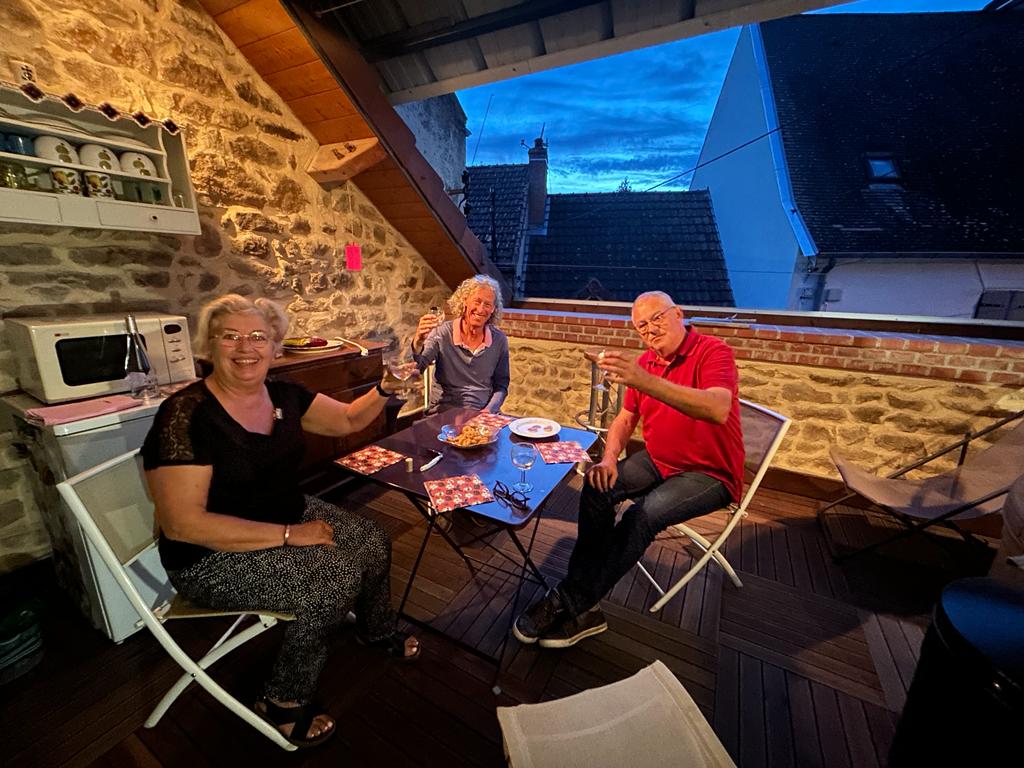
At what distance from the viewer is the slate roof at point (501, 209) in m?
5.64

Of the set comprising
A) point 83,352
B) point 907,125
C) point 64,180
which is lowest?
point 83,352

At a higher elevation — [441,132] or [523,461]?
[441,132]

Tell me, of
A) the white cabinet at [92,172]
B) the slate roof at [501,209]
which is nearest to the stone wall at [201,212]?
the white cabinet at [92,172]

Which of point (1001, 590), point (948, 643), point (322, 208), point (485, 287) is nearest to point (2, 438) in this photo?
point (322, 208)

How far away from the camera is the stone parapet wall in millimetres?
2695

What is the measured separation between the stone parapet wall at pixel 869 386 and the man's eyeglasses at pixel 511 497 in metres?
2.44

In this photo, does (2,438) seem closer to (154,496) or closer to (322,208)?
(154,496)

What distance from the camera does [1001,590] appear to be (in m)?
0.99

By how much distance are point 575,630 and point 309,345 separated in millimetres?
2492

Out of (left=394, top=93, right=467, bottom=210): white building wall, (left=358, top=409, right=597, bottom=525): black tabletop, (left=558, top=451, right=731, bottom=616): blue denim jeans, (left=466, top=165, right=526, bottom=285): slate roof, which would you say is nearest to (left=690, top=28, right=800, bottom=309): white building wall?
(left=466, top=165, right=526, bottom=285): slate roof

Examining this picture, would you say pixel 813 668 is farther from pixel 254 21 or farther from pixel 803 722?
pixel 254 21

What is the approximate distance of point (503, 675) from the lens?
5.74ft

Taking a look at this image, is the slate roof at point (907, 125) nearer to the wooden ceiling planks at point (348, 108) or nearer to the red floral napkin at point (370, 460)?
the wooden ceiling planks at point (348, 108)

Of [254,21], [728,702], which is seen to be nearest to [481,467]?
[728,702]
